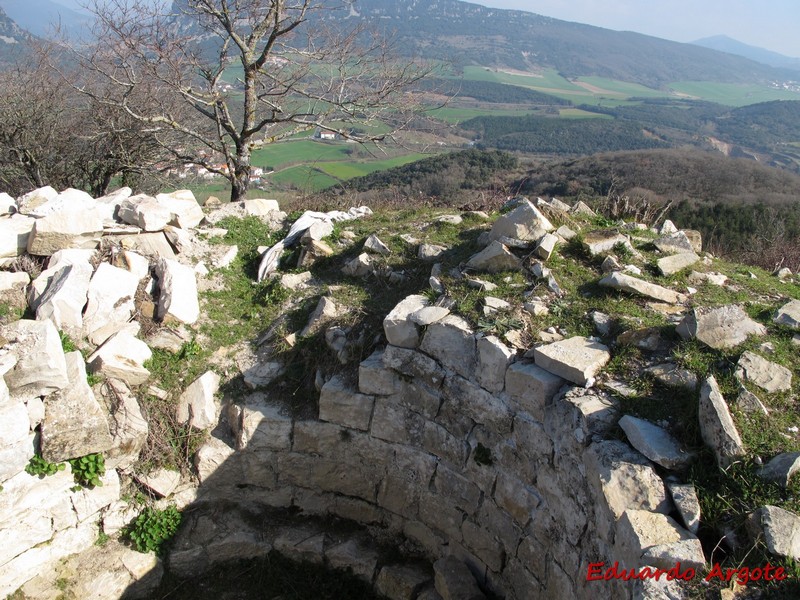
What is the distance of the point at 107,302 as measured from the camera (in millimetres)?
5703

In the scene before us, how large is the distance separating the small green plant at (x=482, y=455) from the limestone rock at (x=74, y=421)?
336 cm

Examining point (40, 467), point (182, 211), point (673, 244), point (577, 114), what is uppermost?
point (577, 114)

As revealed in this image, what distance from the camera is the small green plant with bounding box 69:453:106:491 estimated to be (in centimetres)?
496

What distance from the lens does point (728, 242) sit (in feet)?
39.1

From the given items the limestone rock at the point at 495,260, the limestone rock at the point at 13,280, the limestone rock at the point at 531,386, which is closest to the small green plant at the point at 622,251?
the limestone rock at the point at 495,260

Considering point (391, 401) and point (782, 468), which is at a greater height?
point (782, 468)

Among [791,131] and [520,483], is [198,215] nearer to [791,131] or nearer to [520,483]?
[520,483]

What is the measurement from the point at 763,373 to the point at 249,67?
918cm

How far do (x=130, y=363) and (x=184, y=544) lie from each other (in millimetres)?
1874

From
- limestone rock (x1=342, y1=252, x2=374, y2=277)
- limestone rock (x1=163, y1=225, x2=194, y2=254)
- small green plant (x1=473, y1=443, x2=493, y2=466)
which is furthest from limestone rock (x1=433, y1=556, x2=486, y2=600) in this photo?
limestone rock (x1=163, y1=225, x2=194, y2=254)

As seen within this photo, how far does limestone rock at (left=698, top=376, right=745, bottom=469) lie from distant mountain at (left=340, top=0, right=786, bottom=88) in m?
39.6

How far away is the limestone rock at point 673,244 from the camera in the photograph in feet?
19.1

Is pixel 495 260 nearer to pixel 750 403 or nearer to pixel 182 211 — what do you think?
pixel 750 403

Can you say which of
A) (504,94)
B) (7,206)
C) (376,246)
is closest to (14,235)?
(7,206)
